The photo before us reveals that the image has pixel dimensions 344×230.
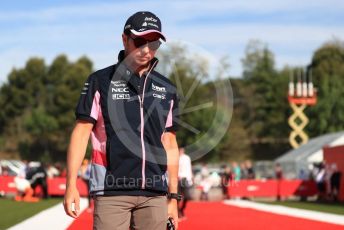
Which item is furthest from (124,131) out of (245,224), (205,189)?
(205,189)

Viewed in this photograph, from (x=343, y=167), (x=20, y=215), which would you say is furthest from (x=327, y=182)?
(x=20, y=215)

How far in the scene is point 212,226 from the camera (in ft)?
51.6

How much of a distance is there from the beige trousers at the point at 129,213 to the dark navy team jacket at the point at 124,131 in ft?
0.13

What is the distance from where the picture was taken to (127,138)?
444 cm

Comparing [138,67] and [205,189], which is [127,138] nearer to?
[138,67]

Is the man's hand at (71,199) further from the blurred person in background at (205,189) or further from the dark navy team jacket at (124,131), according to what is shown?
the blurred person in background at (205,189)

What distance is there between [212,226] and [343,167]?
55.0 ft

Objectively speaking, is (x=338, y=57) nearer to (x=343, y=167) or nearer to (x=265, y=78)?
(x=265, y=78)

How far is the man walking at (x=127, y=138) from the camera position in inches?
175

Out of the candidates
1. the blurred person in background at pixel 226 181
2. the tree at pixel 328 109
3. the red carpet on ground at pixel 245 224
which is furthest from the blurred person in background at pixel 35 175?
the tree at pixel 328 109

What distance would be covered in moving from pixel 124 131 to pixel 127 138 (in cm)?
4

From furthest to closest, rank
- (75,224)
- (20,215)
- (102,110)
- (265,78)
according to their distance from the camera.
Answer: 1. (265,78)
2. (20,215)
3. (75,224)
4. (102,110)

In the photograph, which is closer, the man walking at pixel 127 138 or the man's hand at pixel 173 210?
the man walking at pixel 127 138

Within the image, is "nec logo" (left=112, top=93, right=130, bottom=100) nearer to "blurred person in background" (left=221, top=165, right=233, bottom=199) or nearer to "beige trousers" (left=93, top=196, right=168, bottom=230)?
"beige trousers" (left=93, top=196, right=168, bottom=230)
